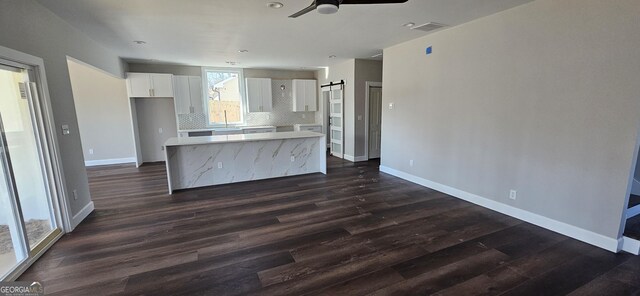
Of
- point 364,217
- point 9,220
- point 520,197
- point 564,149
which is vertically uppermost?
point 564,149

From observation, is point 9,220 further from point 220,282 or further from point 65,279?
point 220,282

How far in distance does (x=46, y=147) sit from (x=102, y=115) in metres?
4.16

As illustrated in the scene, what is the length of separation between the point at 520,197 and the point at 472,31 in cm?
220

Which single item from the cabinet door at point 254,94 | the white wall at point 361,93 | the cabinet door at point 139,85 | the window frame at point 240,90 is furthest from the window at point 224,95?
the white wall at point 361,93

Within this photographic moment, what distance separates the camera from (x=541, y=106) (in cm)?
287

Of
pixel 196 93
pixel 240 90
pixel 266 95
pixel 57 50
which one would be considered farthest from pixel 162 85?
pixel 57 50

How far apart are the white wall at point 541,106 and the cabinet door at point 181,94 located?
5.35 m

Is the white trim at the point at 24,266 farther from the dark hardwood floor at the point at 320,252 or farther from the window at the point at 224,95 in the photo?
the window at the point at 224,95

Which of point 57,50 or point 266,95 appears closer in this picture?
point 57,50

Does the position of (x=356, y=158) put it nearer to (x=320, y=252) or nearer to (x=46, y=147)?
(x=320, y=252)

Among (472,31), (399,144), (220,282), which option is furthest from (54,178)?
(472,31)

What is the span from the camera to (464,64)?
3.62 metres

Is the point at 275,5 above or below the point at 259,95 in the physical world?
above

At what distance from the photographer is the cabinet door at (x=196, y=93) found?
658cm
